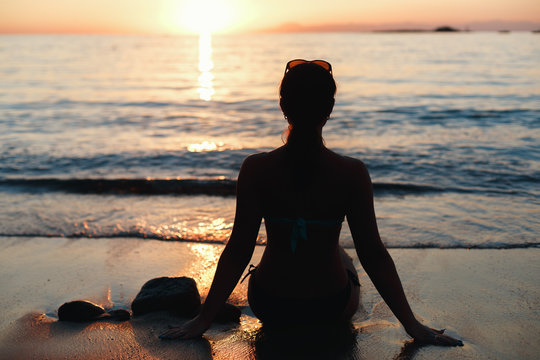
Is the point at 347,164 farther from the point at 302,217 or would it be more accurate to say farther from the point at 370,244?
the point at 370,244

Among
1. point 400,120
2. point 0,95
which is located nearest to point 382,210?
point 400,120

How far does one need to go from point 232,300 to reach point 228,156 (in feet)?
22.7

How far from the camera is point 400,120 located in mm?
14484

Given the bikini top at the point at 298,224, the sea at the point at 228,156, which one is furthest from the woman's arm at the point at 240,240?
the sea at the point at 228,156

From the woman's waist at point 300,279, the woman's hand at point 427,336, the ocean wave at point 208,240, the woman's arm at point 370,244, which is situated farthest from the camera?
the ocean wave at point 208,240

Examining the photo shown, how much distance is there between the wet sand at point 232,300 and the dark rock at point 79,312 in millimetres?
71

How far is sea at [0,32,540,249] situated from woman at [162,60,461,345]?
2.40m

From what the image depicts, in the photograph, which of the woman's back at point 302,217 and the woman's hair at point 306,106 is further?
the woman's back at point 302,217

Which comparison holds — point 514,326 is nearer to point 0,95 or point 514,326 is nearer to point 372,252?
point 372,252

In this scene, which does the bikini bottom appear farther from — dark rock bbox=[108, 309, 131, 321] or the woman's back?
dark rock bbox=[108, 309, 131, 321]

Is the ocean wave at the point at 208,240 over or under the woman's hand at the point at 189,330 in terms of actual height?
under

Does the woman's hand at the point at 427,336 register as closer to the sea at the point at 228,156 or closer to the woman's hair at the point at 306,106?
the woman's hair at the point at 306,106

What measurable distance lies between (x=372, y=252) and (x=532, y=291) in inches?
80.9

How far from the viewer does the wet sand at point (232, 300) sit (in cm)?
263
